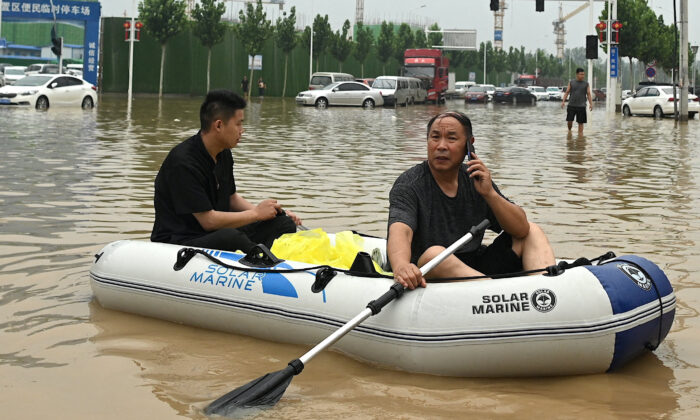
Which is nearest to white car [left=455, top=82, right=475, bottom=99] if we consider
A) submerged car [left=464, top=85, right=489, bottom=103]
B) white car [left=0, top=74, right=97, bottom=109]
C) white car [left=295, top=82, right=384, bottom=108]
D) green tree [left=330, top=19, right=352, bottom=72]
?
green tree [left=330, top=19, right=352, bottom=72]

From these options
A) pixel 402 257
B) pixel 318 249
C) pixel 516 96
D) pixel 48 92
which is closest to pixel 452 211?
pixel 402 257

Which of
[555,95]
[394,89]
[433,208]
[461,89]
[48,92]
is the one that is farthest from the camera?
[461,89]

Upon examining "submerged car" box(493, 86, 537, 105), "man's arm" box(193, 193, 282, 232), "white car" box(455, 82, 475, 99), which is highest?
"white car" box(455, 82, 475, 99)

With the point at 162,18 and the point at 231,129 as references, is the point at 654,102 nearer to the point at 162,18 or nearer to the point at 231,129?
the point at 162,18

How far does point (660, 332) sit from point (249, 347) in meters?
2.09

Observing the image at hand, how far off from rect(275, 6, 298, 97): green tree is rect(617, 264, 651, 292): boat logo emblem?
58.4m

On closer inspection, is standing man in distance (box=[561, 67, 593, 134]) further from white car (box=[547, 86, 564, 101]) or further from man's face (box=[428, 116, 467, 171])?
white car (box=[547, 86, 564, 101])

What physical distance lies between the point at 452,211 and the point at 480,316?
773 millimetres

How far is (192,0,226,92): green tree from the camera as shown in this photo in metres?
54.7

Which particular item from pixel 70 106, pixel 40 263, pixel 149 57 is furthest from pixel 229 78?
pixel 40 263

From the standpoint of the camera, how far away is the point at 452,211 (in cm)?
554

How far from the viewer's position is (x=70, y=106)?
31812mm

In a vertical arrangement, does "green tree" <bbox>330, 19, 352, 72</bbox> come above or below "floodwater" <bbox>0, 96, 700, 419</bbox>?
above

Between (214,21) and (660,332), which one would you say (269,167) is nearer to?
(660,332)
